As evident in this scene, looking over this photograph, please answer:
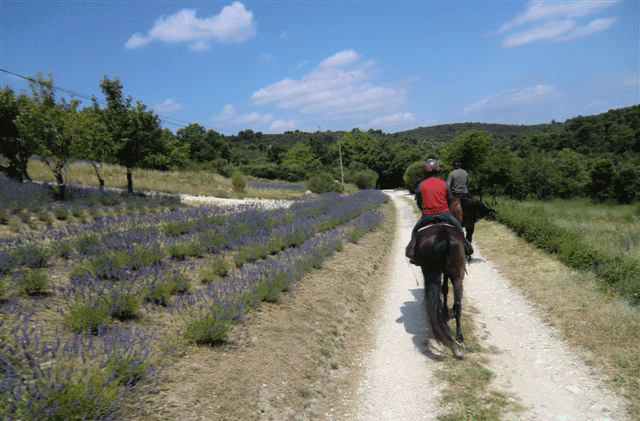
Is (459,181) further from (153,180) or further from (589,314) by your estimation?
(153,180)

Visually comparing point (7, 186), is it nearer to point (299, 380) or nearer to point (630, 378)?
point (299, 380)

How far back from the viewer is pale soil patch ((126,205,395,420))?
3.65 metres

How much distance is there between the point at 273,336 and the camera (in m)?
5.33

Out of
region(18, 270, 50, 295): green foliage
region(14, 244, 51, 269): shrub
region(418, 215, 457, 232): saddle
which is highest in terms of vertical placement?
region(418, 215, 457, 232): saddle

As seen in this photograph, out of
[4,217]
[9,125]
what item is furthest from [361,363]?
[9,125]

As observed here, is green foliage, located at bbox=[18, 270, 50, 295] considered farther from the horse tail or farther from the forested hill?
the forested hill

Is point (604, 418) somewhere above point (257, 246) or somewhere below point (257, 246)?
below

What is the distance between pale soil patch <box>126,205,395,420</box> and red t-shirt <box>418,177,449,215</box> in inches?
97.3

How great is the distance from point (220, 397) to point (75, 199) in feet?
56.3

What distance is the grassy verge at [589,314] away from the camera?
15.3 feet

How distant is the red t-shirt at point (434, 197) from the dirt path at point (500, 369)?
84.8 inches

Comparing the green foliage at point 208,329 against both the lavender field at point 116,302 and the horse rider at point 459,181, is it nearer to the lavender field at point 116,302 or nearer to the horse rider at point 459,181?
the lavender field at point 116,302

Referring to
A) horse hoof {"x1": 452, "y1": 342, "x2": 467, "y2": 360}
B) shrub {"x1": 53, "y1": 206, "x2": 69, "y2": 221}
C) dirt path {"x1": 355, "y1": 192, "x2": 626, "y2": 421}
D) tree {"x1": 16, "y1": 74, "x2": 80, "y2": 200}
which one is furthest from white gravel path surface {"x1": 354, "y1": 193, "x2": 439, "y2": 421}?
tree {"x1": 16, "y1": 74, "x2": 80, "y2": 200}

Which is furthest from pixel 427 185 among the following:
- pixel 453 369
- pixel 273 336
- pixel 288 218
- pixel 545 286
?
pixel 288 218
